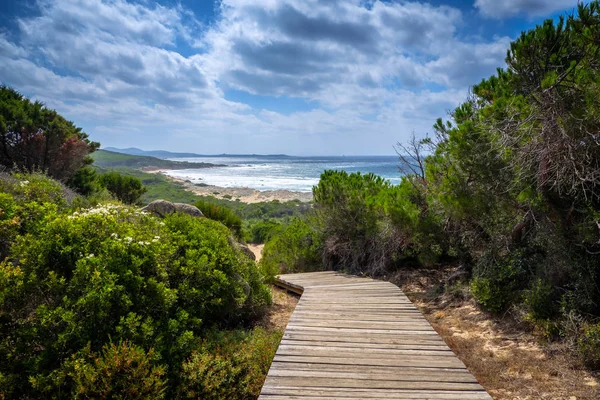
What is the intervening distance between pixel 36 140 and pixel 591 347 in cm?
2023

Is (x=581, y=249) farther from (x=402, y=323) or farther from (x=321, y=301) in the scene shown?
(x=321, y=301)

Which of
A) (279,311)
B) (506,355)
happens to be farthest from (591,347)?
(279,311)

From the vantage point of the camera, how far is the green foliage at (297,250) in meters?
9.90

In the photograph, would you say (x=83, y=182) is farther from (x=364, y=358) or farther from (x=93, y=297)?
(x=364, y=358)

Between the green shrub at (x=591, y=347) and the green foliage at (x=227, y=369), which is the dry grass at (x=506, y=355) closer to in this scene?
the green shrub at (x=591, y=347)

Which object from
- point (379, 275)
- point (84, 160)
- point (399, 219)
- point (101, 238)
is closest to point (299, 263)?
point (379, 275)

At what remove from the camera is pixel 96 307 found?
3.73 metres

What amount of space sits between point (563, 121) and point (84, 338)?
19.4 feet

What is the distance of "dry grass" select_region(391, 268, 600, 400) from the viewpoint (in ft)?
12.2

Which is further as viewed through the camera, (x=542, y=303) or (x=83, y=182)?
(x=83, y=182)

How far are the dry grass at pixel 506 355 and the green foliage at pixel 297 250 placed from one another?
3.55 m

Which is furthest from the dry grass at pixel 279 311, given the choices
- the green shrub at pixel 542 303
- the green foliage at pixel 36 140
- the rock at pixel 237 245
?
the green foliage at pixel 36 140

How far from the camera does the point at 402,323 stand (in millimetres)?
5078

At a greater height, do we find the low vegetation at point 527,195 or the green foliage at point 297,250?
the low vegetation at point 527,195
